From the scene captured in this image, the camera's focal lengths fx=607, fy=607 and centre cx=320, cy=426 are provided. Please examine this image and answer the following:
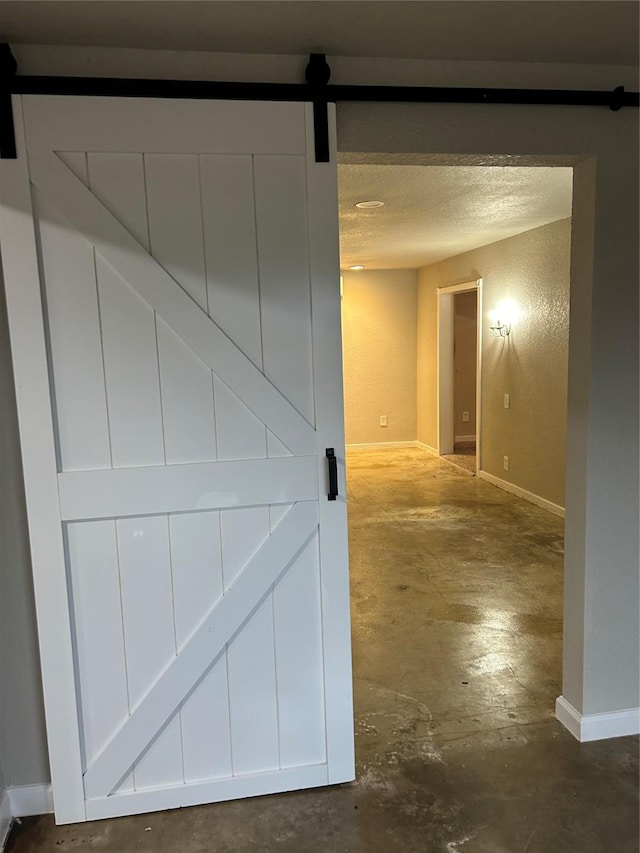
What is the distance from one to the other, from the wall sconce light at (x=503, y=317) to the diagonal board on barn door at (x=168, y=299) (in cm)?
417

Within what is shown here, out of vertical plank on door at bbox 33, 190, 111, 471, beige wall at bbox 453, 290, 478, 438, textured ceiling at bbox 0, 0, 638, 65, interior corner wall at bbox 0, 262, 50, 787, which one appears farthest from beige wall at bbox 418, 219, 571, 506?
interior corner wall at bbox 0, 262, 50, 787

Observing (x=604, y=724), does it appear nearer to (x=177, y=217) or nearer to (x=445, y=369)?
(x=177, y=217)

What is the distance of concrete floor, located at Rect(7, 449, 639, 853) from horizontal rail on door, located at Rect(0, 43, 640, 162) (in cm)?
200

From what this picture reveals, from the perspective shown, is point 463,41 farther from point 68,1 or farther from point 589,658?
point 589,658

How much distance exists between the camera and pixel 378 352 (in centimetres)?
786

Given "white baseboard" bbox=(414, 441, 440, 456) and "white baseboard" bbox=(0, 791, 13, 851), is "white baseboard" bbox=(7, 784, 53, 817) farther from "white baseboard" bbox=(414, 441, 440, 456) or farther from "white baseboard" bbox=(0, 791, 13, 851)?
"white baseboard" bbox=(414, 441, 440, 456)

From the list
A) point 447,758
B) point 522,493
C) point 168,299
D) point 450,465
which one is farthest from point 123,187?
point 450,465

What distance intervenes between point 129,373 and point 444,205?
2899 millimetres

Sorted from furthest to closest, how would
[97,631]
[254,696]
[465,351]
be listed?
[465,351] → [254,696] → [97,631]

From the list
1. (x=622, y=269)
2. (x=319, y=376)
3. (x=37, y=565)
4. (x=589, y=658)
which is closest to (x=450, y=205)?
(x=622, y=269)

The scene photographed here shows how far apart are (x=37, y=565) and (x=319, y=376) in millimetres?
995

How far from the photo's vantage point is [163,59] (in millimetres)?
1710

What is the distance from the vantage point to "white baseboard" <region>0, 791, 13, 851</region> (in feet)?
6.03

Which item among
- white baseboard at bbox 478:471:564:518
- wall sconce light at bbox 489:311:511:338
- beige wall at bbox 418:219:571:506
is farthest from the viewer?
wall sconce light at bbox 489:311:511:338
